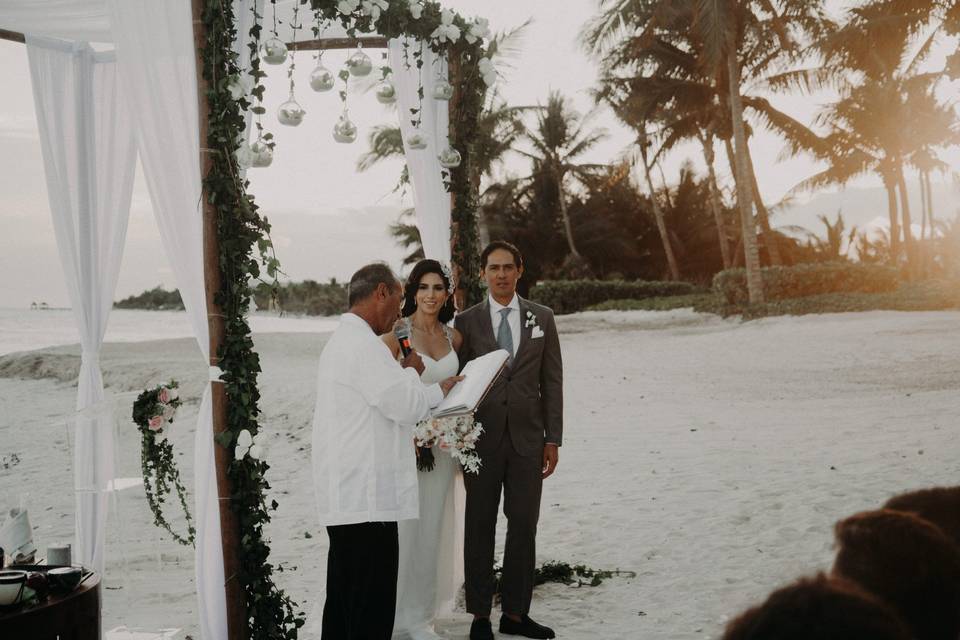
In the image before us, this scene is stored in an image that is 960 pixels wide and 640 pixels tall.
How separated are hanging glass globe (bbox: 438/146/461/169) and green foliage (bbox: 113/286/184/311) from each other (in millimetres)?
23699

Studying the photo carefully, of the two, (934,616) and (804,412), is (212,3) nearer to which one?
(934,616)

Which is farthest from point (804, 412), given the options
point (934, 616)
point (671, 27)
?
point (671, 27)

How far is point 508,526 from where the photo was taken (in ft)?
14.1

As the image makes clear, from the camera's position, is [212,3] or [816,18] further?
[816,18]

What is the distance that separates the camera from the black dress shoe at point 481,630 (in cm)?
422

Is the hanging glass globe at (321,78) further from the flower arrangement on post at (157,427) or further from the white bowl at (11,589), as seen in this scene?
the white bowl at (11,589)

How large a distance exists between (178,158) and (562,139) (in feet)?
97.5

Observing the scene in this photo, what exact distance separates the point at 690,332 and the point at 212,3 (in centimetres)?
1715

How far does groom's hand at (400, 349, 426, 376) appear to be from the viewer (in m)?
3.97

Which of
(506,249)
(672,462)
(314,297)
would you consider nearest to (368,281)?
(506,249)

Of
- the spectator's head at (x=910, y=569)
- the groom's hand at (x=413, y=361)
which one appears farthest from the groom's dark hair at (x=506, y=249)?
the spectator's head at (x=910, y=569)

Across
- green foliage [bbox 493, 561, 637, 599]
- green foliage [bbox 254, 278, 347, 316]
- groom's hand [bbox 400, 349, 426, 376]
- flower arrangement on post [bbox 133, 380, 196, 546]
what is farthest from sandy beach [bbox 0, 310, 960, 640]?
green foliage [bbox 254, 278, 347, 316]

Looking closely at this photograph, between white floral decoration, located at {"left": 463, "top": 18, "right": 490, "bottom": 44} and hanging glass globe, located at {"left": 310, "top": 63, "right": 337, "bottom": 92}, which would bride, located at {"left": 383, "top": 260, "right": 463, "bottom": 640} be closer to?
hanging glass globe, located at {"left": 310, "top": 63, "right": 337, "bottom": 92}

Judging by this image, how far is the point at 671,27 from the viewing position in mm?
25250
